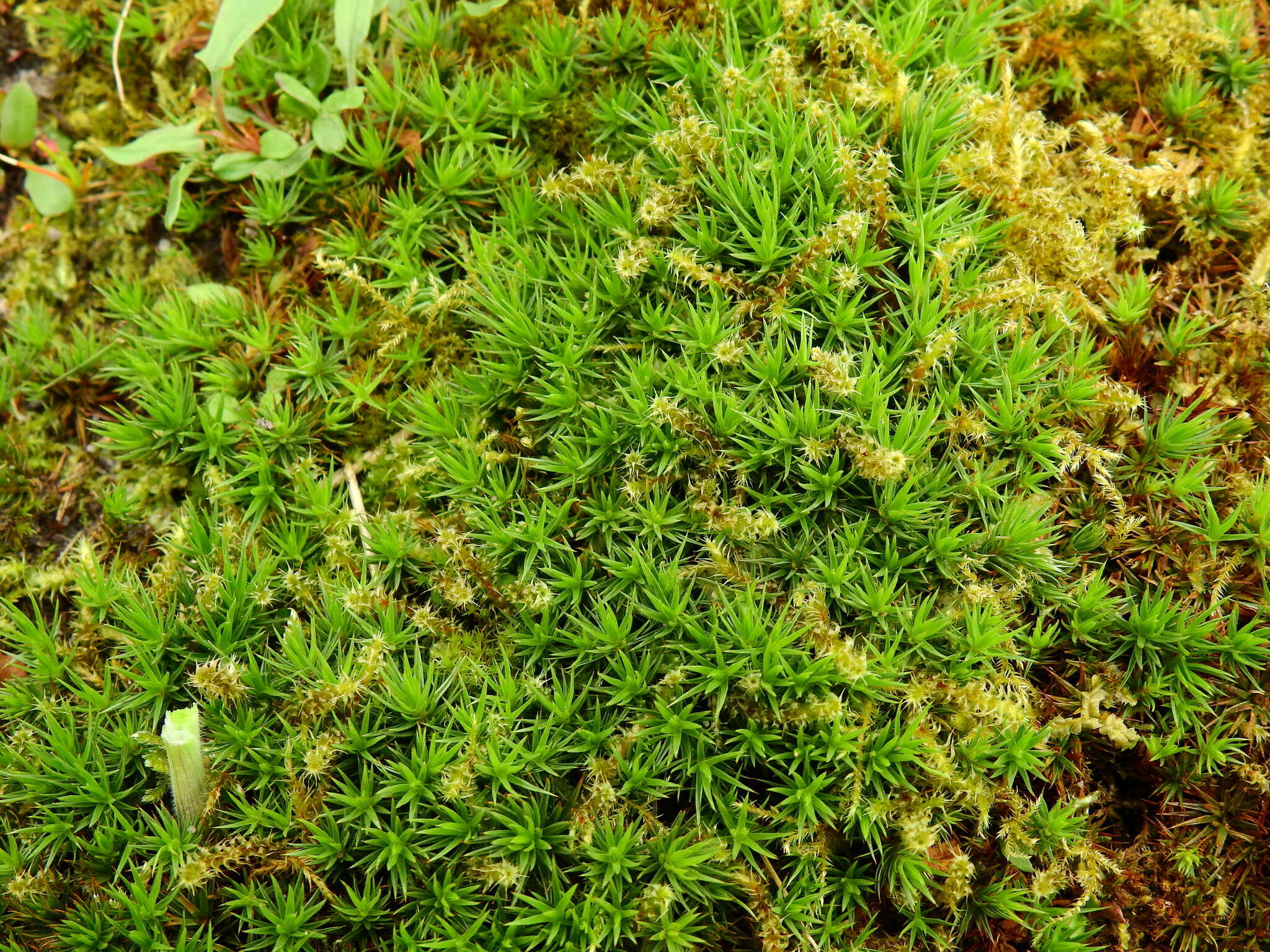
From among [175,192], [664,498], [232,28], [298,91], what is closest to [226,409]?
[175,192]

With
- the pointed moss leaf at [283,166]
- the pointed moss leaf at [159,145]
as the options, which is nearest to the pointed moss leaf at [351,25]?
the pointed moss leaf at [283,166]

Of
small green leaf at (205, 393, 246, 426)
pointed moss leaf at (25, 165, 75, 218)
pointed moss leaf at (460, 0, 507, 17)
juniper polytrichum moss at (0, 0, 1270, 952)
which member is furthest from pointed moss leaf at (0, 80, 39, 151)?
pointed moss leaf at (460, 0, 507, 17)

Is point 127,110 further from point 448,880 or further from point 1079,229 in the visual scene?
point 1079,229

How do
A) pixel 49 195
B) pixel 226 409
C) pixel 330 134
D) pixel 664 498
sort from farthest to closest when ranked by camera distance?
pixel 49 195, pixel 330 134, pixel 226 409, pixel 664 498

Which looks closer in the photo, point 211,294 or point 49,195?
point 211,294

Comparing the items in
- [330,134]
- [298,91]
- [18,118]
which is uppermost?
[298,91]

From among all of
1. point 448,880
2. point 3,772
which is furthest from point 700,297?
point 3,772

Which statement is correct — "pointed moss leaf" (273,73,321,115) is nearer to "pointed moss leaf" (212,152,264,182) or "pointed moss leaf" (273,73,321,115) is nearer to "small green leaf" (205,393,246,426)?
"pointed moss leaf" (212,152,264,182)

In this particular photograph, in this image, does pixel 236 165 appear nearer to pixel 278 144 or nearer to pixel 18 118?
pixel 278 144
